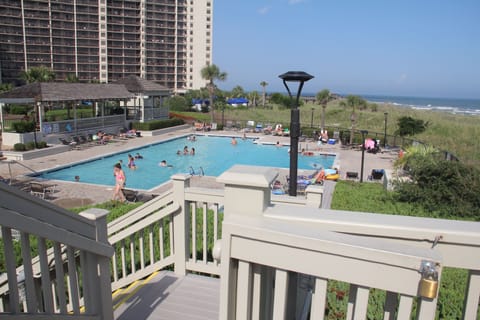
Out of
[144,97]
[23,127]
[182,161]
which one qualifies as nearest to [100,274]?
[182,161]

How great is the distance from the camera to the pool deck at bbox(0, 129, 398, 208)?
44.9 feet

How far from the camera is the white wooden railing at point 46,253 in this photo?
2162 mm

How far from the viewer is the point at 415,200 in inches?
344

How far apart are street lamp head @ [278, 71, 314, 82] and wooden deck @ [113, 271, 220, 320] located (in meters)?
3.23

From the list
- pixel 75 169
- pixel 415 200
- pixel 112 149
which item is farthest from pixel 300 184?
pixel 112 149

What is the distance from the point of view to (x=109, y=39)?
79438 millimetres

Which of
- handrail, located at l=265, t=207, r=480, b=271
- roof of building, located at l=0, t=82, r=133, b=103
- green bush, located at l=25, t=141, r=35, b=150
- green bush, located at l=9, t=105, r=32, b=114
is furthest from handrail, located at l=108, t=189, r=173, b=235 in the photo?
green bush, located at l=9, t=105, r=32, b=114

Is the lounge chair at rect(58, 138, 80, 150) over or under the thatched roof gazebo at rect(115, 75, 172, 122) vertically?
under

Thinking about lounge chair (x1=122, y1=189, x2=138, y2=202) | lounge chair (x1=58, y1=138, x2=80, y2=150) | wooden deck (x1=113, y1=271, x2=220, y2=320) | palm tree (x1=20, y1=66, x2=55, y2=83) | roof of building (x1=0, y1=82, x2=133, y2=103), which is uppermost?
palm tree (x1=20, y1=66, x2=55, y2=83)

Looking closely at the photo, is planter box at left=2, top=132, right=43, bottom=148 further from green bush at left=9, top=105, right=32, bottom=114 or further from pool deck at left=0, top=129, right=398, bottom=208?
green bush at left=9, top=105, right=32, bottom=114

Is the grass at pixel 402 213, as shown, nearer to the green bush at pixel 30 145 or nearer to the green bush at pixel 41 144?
the green bush at pixel 30 145

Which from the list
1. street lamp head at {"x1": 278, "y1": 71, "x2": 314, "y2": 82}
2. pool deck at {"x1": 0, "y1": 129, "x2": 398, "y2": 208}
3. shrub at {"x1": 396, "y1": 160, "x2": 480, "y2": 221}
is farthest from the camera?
pool deck at {"x1": 0, "y1": 129, "x2": 398, "y2": 208}

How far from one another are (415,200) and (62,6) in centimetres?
8065

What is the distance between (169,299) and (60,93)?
75.5 feet
